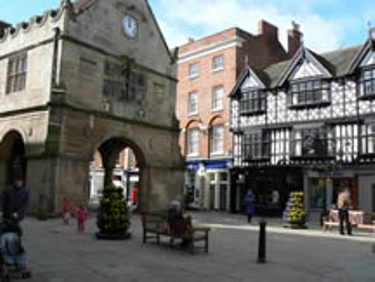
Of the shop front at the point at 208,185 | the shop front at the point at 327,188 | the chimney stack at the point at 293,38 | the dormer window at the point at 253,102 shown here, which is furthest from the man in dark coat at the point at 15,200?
the chimney stack at the point at 293,38

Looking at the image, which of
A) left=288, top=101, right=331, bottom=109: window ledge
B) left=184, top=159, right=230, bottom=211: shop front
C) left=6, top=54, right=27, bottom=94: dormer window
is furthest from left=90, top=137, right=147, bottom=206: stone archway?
left=288, top=101, right=331, bottom=109: window ledge

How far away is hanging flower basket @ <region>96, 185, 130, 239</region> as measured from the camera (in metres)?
12.2

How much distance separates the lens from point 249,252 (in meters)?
11.0

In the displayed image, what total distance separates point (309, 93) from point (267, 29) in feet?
38.8

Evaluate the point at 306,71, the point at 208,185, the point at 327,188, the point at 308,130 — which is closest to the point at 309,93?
the point at 306,71

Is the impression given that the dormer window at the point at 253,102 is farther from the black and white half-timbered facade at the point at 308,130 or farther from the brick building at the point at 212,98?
the brick building at the point at 212,98

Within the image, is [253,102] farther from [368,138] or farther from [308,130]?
[368,138]

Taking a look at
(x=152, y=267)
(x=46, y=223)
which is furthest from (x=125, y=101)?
(x=152, y=267)

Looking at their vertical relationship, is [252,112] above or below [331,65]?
below

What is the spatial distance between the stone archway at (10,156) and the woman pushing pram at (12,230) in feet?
48.5

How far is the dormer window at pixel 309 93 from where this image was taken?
25464mm

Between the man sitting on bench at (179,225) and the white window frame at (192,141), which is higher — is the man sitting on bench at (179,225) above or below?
below

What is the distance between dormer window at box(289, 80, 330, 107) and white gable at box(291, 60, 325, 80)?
1.40 feet

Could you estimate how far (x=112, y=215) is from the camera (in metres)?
12.2
